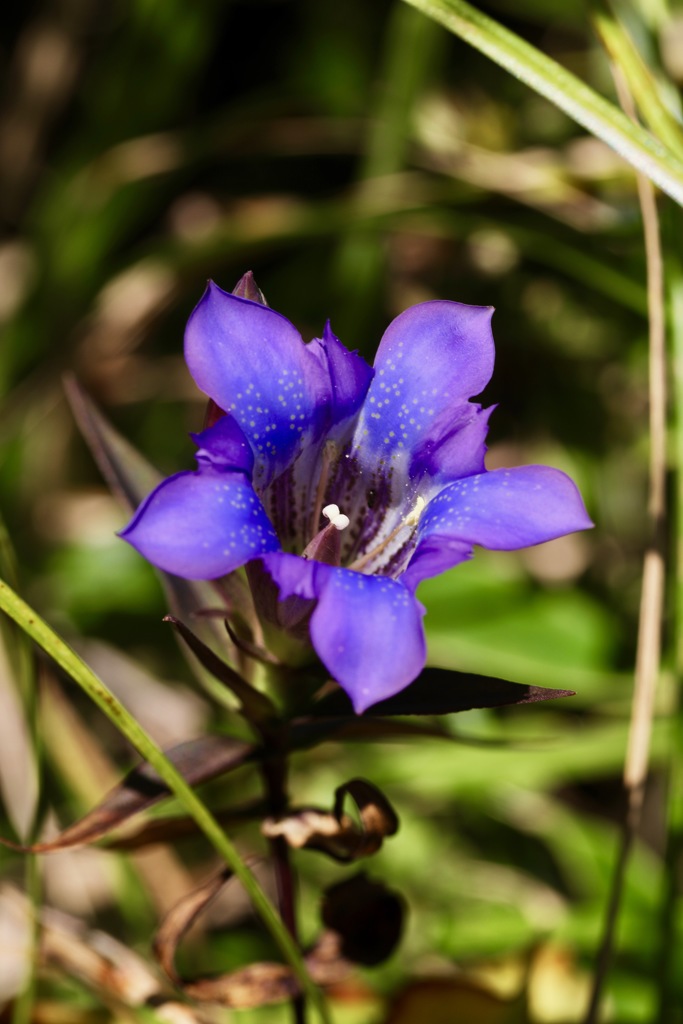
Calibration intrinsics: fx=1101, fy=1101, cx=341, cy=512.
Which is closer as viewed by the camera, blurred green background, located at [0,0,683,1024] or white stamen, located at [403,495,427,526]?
white stamen, located at [403,495,427,526]

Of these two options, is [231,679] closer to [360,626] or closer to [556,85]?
[360,626]

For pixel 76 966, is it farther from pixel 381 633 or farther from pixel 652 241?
pixel 652 241

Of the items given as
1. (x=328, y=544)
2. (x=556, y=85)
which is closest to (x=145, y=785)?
(x=328, y=544)

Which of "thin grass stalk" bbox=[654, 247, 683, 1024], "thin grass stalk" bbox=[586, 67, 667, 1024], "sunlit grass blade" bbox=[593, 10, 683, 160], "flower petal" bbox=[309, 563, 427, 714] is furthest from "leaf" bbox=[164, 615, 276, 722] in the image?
"sunlit grass blade" bbox=[593, 10, 683, 160]

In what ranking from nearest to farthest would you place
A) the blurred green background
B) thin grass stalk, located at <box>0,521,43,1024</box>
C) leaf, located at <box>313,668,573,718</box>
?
leaf, located at <box>313,668,573,718</box>
thin grass stalk, located at <box>0,521,43,1024</box>
the blurred green background

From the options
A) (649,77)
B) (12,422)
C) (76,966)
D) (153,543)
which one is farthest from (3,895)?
(649,77)

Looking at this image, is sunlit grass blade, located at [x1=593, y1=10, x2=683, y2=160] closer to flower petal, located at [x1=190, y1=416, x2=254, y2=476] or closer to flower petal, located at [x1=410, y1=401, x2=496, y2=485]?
flower petal, located at [x1=410, y1=401, x2=496, y2=485]
